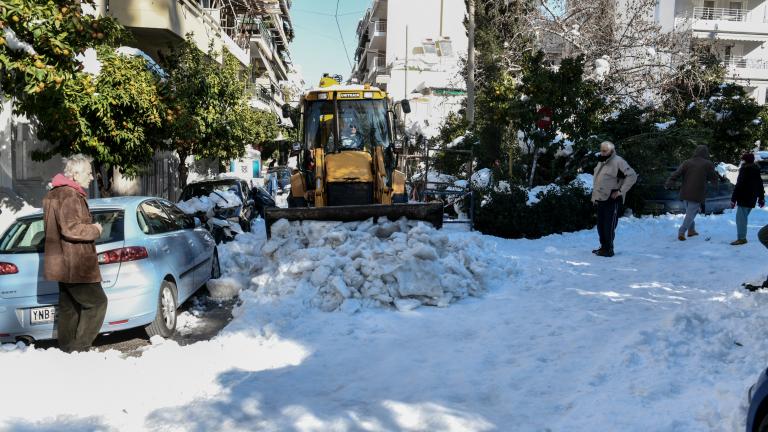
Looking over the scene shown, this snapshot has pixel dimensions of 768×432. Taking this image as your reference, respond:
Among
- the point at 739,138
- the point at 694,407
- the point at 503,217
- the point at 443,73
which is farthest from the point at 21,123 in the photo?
the point at 443,73

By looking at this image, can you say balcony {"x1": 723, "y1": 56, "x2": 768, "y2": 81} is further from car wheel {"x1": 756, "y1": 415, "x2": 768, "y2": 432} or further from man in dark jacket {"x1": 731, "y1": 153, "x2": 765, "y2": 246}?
car wheel {"x1": 756, "y1": 415, "x2": 768, "y2": 432}

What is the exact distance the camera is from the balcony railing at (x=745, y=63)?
41.8 meters

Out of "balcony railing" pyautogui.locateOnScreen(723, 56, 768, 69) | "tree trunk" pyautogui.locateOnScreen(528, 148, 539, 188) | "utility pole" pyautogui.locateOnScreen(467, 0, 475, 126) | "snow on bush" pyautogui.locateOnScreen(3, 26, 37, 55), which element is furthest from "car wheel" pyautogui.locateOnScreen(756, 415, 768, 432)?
"balcony railing" pyautogui.locateOnScreen(723, 56, 768, 69)

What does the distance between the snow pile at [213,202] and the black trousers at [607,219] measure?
24.7ft

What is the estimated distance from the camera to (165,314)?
6684 millimetres

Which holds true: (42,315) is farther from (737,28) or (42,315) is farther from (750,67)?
(750,67)

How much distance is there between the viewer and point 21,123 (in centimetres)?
1089

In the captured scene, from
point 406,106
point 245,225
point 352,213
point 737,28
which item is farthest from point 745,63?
point 352,213

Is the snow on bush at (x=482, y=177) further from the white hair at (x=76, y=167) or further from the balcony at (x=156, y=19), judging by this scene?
the white hair at (x=76, y=167)

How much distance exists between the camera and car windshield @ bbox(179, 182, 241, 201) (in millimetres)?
14117

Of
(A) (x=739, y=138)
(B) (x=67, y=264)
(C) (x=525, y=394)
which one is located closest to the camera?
(C) (x=525, y=394)

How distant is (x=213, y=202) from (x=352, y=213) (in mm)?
5510

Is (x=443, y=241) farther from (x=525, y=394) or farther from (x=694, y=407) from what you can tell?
(x=694, y=407)

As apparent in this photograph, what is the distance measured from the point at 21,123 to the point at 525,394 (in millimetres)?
10189
